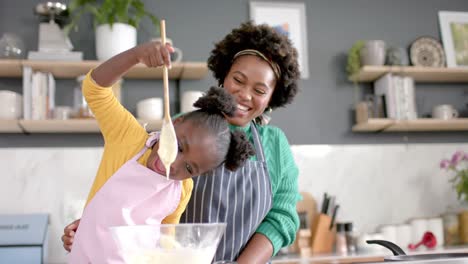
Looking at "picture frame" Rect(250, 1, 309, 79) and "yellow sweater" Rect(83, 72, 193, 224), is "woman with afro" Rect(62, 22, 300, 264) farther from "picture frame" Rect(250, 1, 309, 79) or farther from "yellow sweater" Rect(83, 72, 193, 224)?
"picture frame" Rect(250, 1, 309, 79)

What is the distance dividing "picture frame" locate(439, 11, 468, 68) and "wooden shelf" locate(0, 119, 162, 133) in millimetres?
2081

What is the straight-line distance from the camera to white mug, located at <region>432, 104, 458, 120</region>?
3582 millimetres

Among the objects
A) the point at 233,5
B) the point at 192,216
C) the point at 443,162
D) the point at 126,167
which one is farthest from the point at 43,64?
the point at 443,162

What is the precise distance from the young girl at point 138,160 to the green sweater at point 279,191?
359 mm

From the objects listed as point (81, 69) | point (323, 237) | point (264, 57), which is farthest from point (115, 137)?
point (323, 237)

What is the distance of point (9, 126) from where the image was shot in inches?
123

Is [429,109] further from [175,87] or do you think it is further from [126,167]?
[126,167]

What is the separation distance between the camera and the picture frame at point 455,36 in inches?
151

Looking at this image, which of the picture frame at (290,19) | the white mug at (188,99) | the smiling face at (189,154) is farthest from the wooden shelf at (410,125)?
the smiling face at (189,154)

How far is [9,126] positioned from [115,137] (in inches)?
81.2

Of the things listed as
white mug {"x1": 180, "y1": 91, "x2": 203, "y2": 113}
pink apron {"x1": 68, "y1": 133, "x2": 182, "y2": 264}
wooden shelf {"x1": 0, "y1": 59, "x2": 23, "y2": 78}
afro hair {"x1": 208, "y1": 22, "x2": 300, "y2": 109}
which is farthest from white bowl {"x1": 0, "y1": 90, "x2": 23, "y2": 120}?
pink apron {"x1": 68, "y1": 133, "x2": 182, "y2": 264}

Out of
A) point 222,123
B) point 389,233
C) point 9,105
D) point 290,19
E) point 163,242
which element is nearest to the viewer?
point 163,242

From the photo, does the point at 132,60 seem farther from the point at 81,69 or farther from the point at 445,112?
the point at 445,112

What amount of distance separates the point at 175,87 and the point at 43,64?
0.80 m
